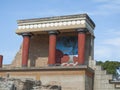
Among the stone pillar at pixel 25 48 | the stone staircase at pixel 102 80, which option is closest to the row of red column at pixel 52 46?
the stone pillar at pixel 25 48

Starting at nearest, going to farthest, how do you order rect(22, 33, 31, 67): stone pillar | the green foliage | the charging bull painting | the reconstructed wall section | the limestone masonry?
1. the limestone masonry
2. rect(22, 33, 31, 67): stone pillar
3. the charging bull painting
4. the reconstructed wall section
5. the green foliage

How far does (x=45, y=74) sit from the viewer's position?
2544 centimetres

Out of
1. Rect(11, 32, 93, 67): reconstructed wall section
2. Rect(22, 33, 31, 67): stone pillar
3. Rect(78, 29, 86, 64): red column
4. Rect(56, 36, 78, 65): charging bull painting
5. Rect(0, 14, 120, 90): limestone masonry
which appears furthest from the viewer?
Rect(11, 32, 93, 67): reconstructed wall section

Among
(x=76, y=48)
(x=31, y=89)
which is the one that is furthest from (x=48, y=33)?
(x=31, y=89)

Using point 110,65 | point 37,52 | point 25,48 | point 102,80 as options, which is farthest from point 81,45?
point 110,65

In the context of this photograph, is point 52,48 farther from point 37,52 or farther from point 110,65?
point 110,65

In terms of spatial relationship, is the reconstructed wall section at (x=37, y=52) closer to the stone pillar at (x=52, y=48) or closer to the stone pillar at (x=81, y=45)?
the stone pillar at (x=52, y=48)

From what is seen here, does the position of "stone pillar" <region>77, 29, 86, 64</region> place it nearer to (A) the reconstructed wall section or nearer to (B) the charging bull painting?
(B) the charging bull painting

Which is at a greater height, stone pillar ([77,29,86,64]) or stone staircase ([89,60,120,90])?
stone pillar ([77,29,86,64])

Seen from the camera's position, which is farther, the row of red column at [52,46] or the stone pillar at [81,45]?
the row of red column at [52,46]

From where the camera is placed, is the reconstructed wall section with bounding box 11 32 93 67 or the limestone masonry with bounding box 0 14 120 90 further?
the reconstructed wall section with bounding box 11 32 93 67

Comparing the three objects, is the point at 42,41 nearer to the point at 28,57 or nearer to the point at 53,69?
the point at 28,57

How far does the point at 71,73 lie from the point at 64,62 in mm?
5029

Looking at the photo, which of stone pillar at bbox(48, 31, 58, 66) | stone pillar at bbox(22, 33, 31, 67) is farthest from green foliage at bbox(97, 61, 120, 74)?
stone pillar at bbox(22, 33, 31, 67)
